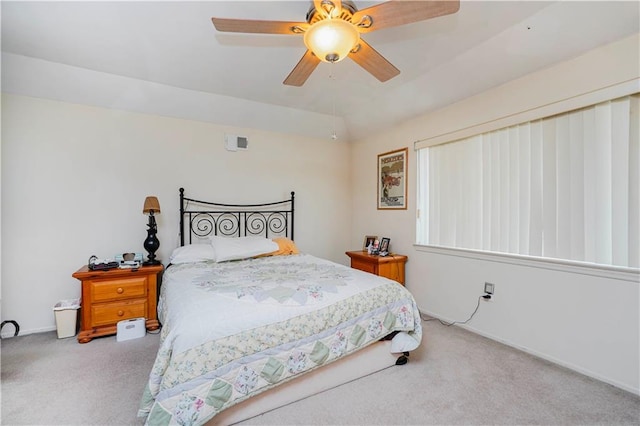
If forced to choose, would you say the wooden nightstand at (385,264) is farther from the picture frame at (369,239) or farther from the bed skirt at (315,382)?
the bed skirt at (315,382)

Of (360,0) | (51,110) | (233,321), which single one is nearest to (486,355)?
(233,321)

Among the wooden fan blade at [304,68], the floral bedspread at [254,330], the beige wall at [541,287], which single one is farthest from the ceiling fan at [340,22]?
the floral bedspread at [254,330]

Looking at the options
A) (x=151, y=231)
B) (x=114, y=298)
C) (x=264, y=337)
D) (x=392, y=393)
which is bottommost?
(x=392, y=393)

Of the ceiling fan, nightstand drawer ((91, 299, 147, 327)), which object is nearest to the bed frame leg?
the ceiling fan

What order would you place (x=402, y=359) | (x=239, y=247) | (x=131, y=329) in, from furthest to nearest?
1. (x=239, y=247)
2. (x=131, y=329)
3. (x=402, y=359)

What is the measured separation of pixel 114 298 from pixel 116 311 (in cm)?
13

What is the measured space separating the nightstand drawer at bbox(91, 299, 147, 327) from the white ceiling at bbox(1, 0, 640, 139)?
228 cm

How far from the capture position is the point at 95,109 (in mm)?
3084

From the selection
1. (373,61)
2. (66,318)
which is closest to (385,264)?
(373,61)

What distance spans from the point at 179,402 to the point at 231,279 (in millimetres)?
1020

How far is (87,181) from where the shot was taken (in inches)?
120

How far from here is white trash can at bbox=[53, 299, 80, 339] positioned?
2697 mm

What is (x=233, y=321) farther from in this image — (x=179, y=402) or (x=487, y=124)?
(x=487, y=124)

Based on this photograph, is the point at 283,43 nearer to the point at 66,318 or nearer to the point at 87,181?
the point at 87,181
